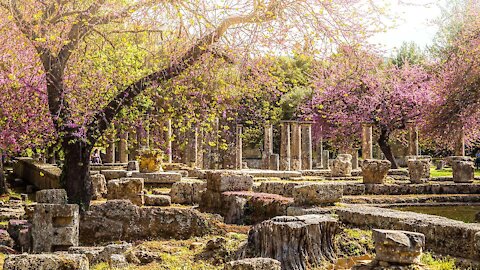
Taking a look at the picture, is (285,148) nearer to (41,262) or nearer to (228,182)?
(228,182)

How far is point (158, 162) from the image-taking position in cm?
2409

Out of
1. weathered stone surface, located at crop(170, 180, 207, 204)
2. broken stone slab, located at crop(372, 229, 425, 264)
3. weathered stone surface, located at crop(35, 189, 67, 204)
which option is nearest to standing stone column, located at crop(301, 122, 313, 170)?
weathered stone surface, located at crop(170, 180, 207, 204)

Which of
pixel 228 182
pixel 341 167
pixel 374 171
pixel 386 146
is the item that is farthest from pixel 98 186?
pixel 386 146

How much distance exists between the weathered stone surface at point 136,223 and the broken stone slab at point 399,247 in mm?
5545

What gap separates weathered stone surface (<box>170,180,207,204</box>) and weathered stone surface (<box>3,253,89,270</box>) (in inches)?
512

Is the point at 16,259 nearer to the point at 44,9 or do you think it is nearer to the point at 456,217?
the point at 44,9

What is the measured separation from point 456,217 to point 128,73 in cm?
855

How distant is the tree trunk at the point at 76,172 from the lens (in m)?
14.0

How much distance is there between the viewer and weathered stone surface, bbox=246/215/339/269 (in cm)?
900

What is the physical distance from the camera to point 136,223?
12.7 m

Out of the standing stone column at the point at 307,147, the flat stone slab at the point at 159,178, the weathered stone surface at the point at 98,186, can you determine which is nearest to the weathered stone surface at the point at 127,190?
the weathered stone surface at the point at 98,186

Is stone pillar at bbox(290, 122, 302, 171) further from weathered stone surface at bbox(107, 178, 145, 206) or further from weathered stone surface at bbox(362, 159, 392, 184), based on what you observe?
weathered stone surface at bbox(107, 178, 145, 206)

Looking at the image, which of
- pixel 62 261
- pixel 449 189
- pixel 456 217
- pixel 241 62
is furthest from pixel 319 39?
pixel 449 189

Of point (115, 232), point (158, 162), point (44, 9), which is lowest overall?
point (115, 232)
